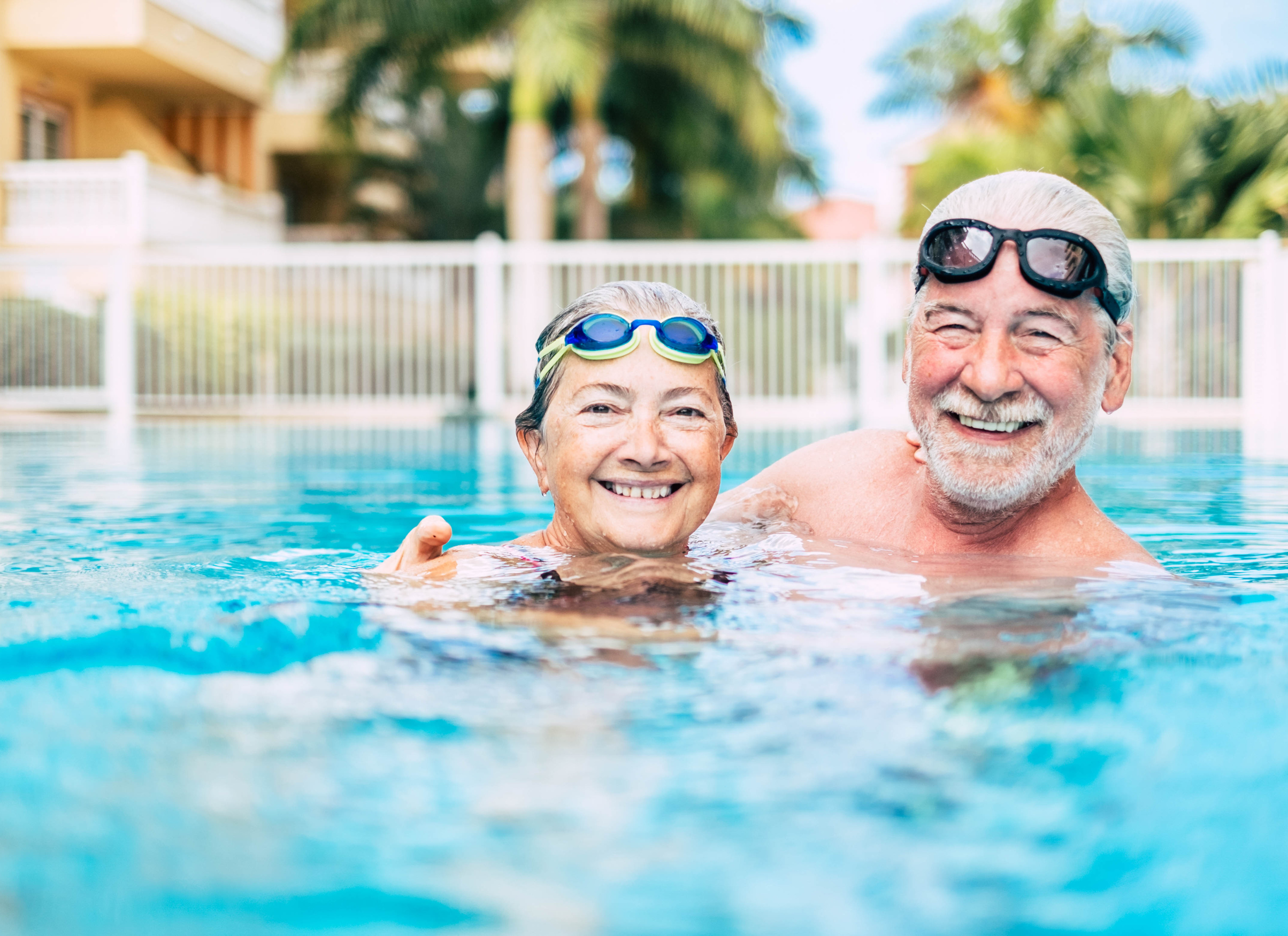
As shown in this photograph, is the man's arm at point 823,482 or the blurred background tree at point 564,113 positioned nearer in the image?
Answer: the man's arm at point 823,482

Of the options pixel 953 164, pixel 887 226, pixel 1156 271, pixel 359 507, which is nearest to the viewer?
pixel 359 507

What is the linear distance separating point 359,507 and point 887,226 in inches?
1239

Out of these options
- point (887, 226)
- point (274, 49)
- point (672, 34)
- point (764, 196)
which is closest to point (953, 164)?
point (764, 196)

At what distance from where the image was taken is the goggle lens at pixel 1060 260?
2623mm

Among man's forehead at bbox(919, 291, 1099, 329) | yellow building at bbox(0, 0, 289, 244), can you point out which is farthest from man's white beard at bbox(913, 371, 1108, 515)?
yellow building at bbox(0, 0, 289, 244)

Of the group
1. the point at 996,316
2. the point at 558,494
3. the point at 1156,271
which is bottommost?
the point at 558,494

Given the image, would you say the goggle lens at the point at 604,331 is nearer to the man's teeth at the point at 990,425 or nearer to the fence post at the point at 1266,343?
the man's teeth at the point at 990,425

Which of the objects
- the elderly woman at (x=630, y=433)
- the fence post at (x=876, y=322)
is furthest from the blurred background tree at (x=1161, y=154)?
the elderly woman at (x=630, y=433)

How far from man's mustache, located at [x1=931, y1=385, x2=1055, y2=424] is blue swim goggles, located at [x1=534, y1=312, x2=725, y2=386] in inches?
21.8

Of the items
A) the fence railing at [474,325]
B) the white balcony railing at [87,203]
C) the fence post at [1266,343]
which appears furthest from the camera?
the white balcony railing at [87,203]

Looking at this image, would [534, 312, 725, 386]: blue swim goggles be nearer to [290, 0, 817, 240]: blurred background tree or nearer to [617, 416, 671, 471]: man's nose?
[617, 416, 671, 471]: man's nose

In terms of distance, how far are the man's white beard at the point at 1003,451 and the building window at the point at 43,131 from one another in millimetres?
21134

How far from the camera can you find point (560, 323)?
2.91 metres

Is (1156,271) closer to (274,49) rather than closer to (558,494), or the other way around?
(558,494)
